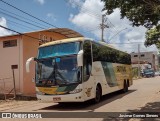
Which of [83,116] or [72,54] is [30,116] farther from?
→ [72,54]

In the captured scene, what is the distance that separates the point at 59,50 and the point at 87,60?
4.90ft

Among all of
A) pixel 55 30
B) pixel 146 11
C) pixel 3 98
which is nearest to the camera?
pixel 146 11

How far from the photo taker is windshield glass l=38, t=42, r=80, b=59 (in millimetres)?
16281

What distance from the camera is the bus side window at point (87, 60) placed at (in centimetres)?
1622

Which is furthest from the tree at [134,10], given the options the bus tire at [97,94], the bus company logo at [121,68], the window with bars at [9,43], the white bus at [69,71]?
the window with bars at [9,43]

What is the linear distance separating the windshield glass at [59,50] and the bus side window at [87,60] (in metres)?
0.53

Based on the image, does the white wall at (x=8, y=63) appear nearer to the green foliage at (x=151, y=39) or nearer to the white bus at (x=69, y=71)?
the white bus at (x=69, y=71)

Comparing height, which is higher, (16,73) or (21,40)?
(21,40)

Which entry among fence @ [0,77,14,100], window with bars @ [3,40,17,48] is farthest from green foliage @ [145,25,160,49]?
fence @ [0,77,14,100]

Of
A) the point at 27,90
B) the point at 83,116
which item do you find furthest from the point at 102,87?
the point at 27,90

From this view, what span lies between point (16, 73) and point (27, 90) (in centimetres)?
159

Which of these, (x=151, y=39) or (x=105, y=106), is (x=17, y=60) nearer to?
(x=151, y=39)

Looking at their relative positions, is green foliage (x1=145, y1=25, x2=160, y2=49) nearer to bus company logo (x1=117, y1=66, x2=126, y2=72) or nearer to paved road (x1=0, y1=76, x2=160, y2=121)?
bus company logo (x1=117, y1=66, x2=126, y2=72)

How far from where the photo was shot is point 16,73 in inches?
1020
